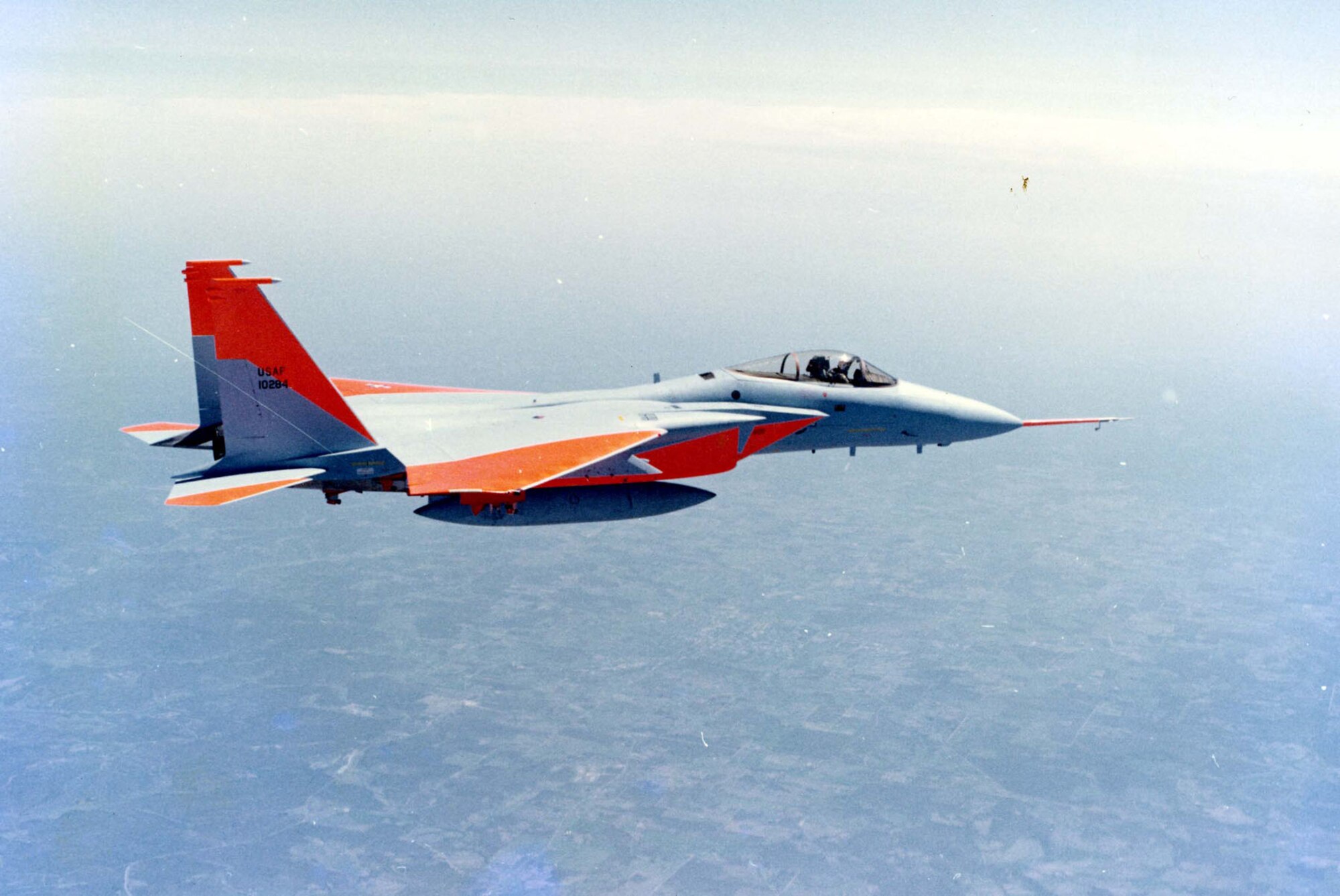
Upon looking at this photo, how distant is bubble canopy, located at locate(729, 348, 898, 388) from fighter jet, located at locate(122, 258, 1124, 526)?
0.04 meters

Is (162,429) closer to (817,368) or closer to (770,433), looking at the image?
(770,433)

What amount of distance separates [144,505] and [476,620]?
265ft

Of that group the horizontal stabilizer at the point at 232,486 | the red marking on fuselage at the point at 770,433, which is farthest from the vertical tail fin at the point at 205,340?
the red marking on fuselage at the point at 770,433

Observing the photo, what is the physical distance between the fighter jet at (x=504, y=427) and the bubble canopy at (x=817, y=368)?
4 centimetres

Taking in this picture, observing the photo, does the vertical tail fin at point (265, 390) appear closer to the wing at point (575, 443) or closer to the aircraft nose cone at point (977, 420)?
the wing at point (575, 443)

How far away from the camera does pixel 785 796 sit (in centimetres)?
12031

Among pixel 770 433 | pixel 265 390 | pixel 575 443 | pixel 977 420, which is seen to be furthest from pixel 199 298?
pixel 977 420

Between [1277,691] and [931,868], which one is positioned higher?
[1277,691]

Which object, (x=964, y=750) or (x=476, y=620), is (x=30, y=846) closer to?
(x=476, y=620)

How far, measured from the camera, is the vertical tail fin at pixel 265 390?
20.3 m

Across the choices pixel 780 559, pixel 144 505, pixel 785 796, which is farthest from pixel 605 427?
pixel 144 505

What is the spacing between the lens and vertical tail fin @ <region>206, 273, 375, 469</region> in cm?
2030

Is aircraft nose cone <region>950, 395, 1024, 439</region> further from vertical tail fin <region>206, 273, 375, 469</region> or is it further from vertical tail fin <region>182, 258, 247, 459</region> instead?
vertical tail fin <region>182, 258, 247, 459</region>

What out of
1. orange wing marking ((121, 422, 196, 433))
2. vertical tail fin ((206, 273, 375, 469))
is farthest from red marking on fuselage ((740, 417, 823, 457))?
orange wing marking ((121, 422, 196, 433))
